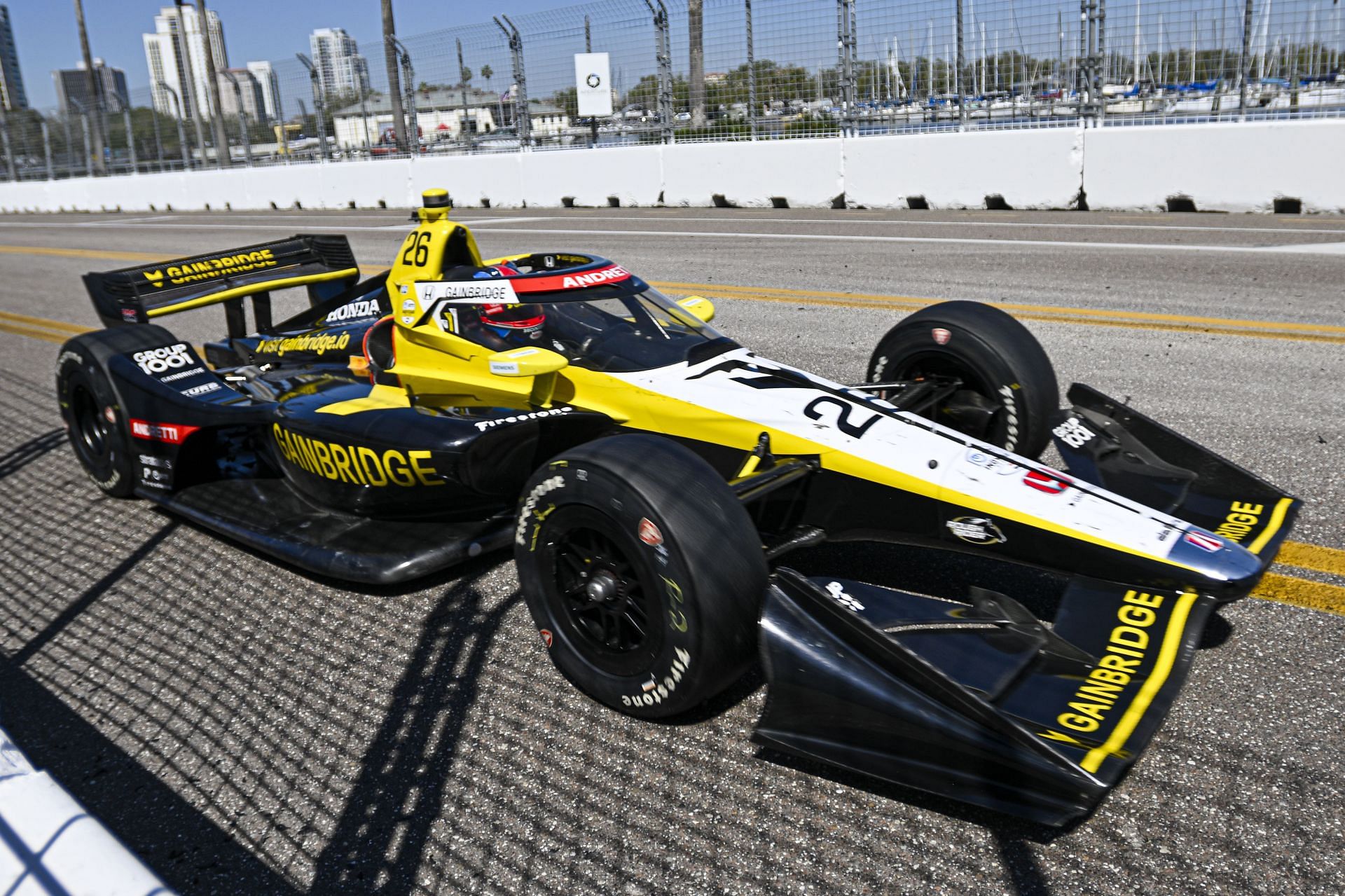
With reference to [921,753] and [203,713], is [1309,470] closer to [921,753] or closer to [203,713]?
[921,753]

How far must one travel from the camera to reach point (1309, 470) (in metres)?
4.47

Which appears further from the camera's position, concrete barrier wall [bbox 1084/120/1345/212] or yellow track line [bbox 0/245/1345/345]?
concrete barrier wall [bbox 1084/120/1345/212]

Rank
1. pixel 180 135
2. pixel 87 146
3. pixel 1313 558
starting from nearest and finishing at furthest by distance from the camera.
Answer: pixel 1313 558 → pixel 180 135 → pixel 87 146

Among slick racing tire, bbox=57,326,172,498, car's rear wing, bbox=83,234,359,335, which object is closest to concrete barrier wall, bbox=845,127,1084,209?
car's rear wing, bbox=83,234,359,335

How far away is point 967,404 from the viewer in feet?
14.0

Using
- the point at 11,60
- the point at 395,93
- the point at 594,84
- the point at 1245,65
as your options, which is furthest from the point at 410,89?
the point at 11,60

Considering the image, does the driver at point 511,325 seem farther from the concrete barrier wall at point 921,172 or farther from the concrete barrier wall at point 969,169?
the concrete barrier wall at point 969,169

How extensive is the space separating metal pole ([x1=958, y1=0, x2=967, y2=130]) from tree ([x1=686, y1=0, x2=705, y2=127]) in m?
5.00

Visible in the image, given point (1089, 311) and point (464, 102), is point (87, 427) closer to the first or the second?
point (1089, 311)

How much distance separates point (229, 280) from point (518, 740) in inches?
169

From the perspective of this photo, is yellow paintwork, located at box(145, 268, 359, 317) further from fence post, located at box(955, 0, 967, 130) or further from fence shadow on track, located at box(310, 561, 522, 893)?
fence post, located at box(955, 0, 967, 130)

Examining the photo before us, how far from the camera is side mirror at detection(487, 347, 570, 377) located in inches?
147

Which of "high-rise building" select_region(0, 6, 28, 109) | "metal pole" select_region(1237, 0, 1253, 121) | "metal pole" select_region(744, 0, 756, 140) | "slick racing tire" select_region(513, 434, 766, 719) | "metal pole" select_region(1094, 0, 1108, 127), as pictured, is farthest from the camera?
"high-rise building" select_region(0, 6, 28, 109)

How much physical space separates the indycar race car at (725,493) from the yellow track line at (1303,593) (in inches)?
11.9
